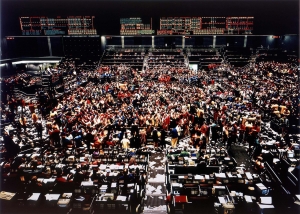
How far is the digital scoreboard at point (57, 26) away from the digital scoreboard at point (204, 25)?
363 inches

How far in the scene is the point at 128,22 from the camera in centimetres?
2889

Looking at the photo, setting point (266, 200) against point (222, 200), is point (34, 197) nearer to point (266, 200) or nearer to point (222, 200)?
point (222, 200)

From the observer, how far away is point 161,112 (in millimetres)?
12398

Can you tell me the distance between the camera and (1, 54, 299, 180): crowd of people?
988 centimetres

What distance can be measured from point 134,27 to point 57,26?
9.76m

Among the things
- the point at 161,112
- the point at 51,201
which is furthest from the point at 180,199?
the point at 161,112

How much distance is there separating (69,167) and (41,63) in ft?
96.3

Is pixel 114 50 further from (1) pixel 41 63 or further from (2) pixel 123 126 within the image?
(2) pixel 123 126

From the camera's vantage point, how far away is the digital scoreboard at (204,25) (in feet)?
92.3

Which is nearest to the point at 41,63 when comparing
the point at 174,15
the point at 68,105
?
the point at 174,15

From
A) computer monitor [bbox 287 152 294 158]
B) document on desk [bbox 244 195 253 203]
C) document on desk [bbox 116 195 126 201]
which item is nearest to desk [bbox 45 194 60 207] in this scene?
document on desk [bbox 116 195 126 201]

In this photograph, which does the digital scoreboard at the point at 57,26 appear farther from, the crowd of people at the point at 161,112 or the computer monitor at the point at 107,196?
the computer monitor at the point at 107,196

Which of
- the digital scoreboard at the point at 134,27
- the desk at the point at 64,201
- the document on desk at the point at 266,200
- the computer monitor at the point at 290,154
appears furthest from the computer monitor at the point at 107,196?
the digital scoreboard at the point at 134,27

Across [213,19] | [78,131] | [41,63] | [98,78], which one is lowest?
[78,131]
